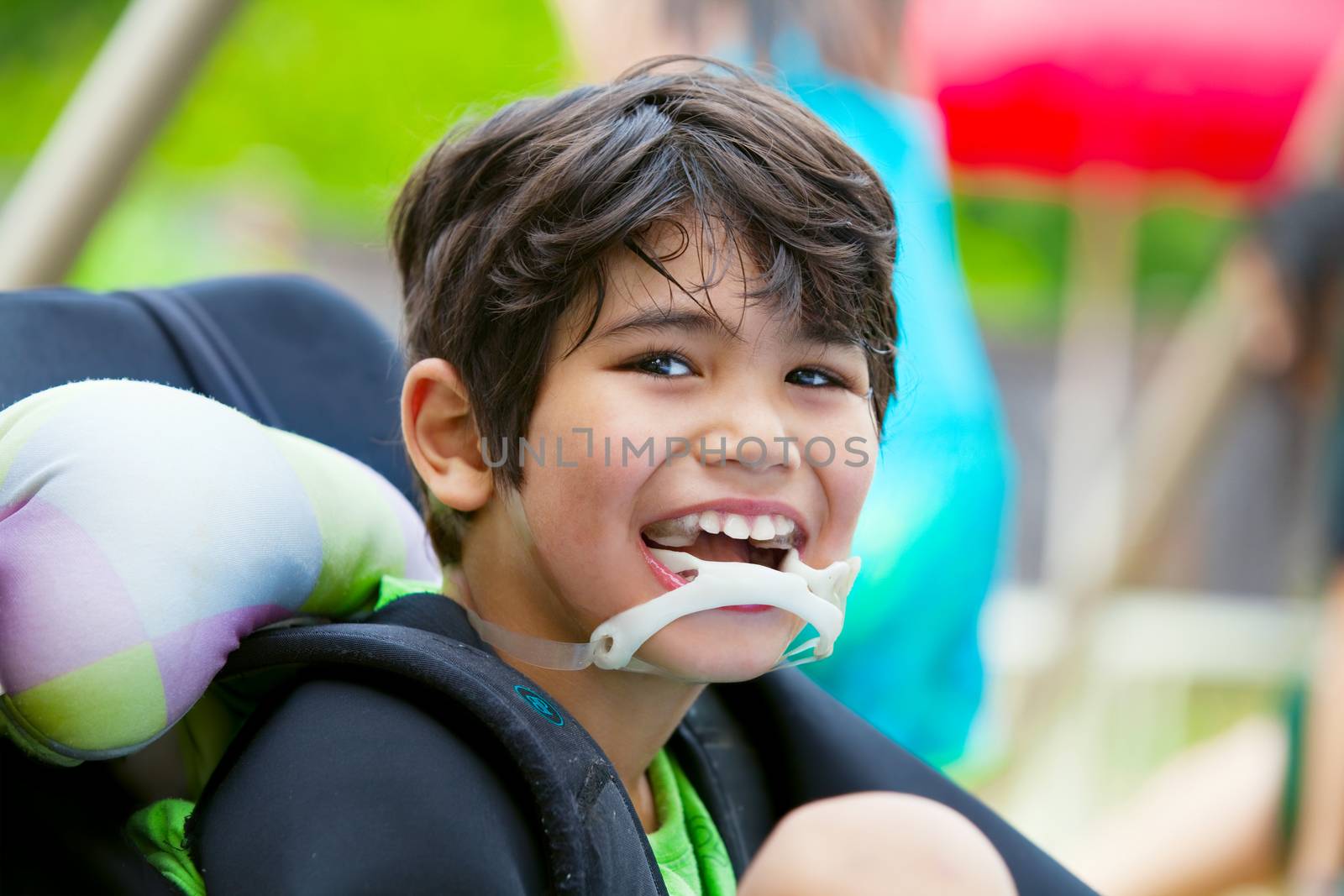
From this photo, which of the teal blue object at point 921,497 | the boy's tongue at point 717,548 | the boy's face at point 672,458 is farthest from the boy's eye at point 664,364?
the teal blue object at point 921,497

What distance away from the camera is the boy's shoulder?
69cm

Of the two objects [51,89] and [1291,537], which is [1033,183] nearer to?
[1291,537]

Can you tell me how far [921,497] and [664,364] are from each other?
0.67m

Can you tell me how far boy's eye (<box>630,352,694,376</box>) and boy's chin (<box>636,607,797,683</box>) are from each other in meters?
0.15

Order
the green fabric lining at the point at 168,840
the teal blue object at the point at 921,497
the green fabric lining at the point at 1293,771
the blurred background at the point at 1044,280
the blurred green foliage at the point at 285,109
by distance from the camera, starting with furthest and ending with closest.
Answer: the blurred green foliage at the point at 285,109 → the green fabric lining at the point at 1293,771 → the blurred background at the point at 1044,280 → the teal blue object at the point at 921,497 → the green fabric lining at the point at 168,840

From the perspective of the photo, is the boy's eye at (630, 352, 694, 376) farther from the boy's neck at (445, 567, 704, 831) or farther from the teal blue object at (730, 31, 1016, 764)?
the teal blue object at (730, 31, 1016, 764)

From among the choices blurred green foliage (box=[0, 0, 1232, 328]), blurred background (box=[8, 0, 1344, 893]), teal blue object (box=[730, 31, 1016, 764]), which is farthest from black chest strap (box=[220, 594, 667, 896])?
blurred green foliage (box=[0, 0, 1232, 328])

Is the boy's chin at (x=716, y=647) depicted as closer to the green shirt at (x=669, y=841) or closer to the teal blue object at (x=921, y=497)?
the green shirt at (x=669, y=841)

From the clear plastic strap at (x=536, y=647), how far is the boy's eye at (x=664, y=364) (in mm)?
173

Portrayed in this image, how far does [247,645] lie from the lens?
0.83 meters

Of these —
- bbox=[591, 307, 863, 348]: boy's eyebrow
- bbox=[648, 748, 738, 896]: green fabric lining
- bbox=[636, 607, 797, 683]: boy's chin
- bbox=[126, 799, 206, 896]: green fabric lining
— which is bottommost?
bbox=[126, 799, 206, 896]: green fabric lining

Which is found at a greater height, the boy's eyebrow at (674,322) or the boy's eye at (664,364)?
the boy's eyebrow at (674,322)

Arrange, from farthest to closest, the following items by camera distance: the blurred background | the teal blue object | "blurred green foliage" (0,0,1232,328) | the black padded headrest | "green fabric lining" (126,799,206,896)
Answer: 1. "blurred green foliage" (0,0,1232,328)
2. the blurred background
3. the teal blue object
4. the black padded headrest
5. "green fabric lining" (126,799,206,896)

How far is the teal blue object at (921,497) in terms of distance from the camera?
1475mm
